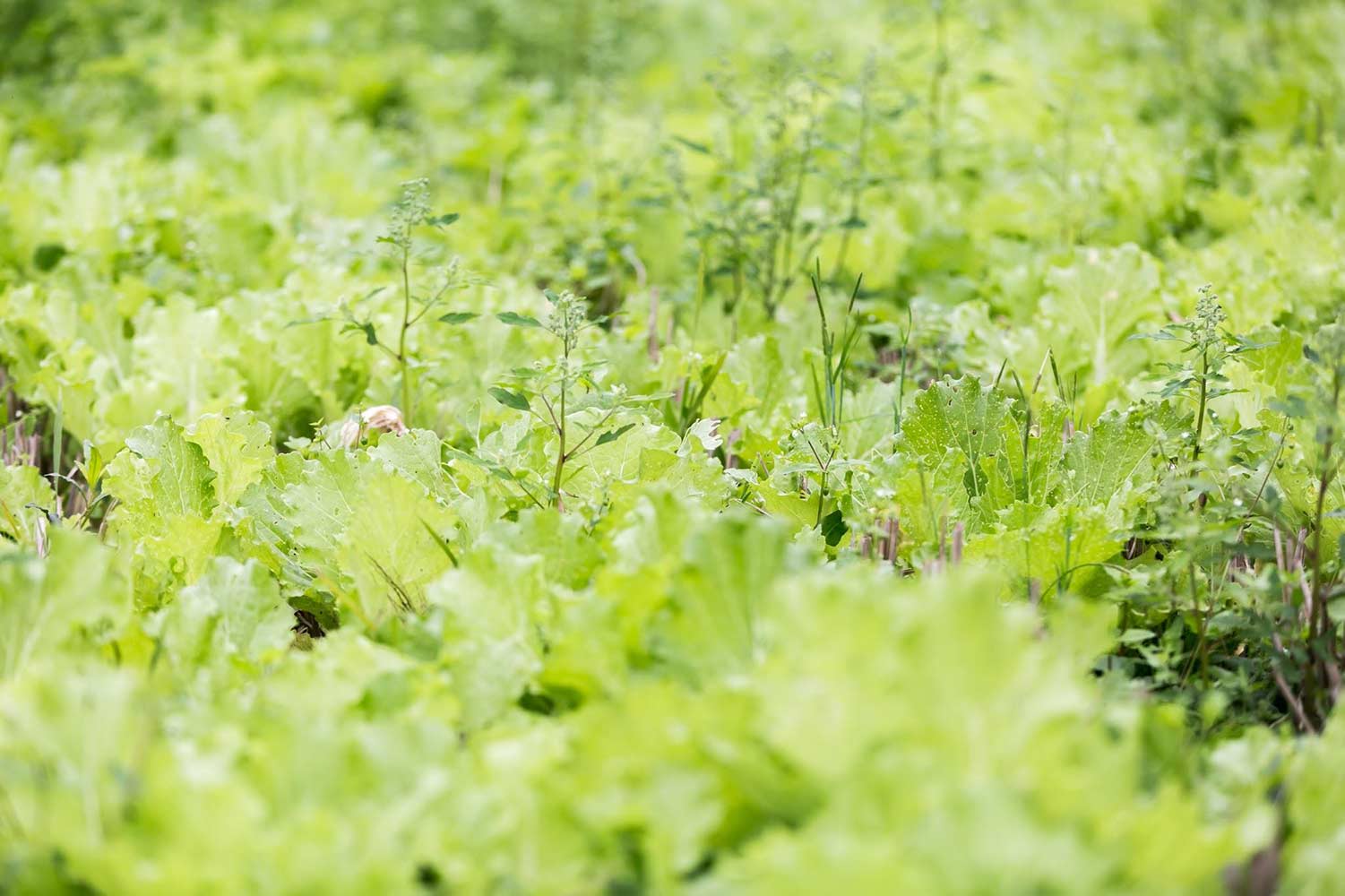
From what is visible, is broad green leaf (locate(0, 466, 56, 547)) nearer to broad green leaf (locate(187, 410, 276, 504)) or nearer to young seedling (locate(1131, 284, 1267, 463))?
broad green leaf (locate(187, 410, 276, 504))

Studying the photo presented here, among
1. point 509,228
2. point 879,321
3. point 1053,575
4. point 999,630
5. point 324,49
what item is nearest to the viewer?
point 999,630

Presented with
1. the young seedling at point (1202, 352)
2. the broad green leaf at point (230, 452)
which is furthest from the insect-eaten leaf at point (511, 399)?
the young seedling at point (1202, 352)

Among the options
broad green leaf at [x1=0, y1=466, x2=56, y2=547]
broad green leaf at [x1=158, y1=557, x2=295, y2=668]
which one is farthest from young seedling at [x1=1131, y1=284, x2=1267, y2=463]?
broad green leaf at [x1=0, y1=466, x2=56, y2=547]

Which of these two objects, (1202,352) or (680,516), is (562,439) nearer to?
(680,516)

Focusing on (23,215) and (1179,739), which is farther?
(23,215)

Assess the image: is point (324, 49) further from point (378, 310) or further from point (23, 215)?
point (378, 310)

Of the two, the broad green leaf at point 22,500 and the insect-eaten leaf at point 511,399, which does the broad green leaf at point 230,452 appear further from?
the insect-eaten leaf at point 511,399

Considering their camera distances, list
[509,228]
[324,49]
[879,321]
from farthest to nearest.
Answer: [324,49], [509,228], [879,321]

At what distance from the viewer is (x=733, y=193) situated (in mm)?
3510

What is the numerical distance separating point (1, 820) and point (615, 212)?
287cm

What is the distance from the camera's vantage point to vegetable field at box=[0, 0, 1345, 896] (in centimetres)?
116

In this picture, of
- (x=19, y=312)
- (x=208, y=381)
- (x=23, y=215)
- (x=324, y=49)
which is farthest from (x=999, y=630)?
(x=324, y=49)

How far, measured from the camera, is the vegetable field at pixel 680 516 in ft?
3.79

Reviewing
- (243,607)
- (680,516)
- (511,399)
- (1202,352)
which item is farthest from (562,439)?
(1202,352)
